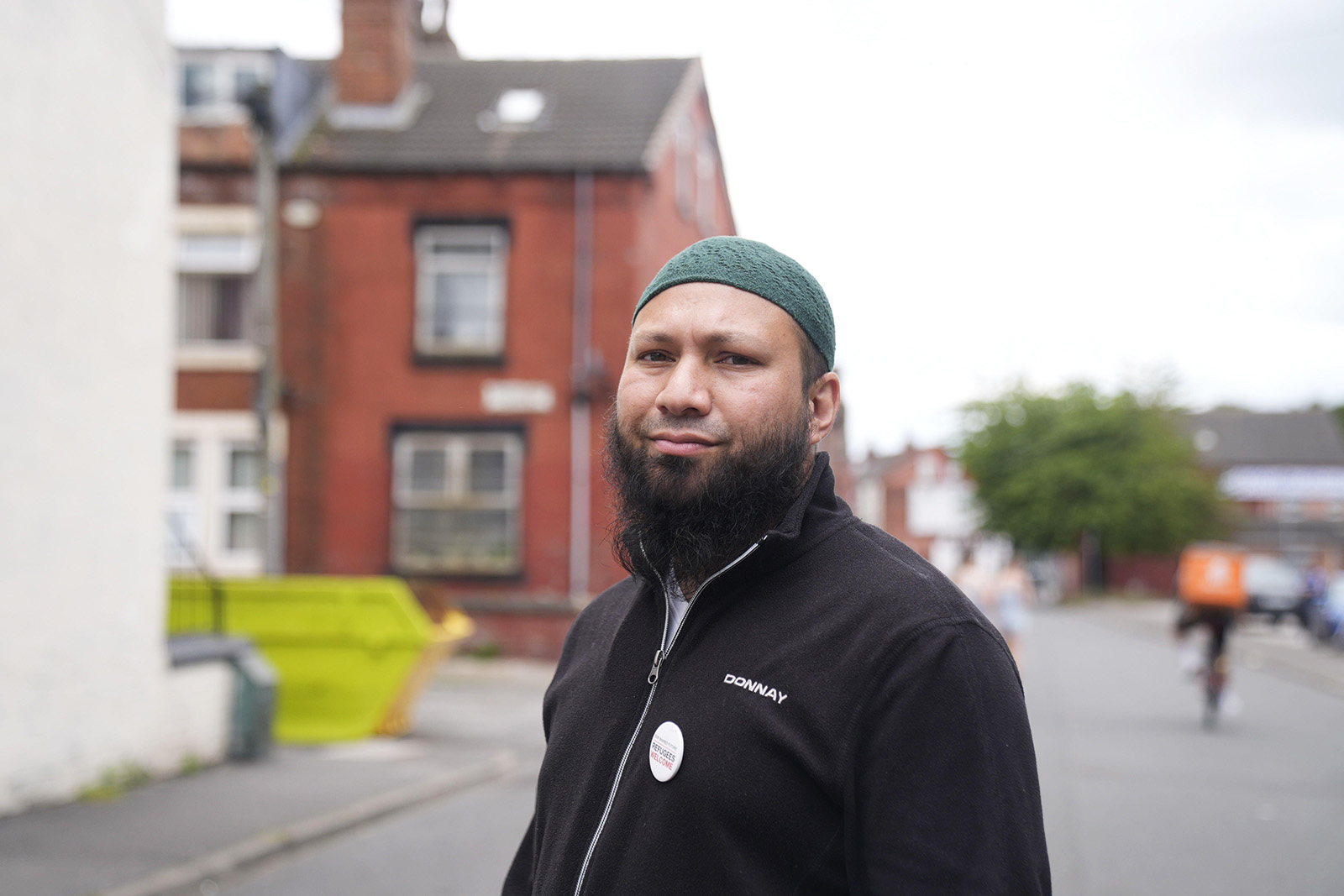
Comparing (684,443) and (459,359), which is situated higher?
(459,359)

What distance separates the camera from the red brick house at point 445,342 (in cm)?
1852

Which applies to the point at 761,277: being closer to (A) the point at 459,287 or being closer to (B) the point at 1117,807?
(B) the point at 1117,807

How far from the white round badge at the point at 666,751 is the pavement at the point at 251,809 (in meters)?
4.83

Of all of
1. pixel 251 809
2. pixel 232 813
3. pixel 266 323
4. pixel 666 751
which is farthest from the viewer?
pixel 266 323

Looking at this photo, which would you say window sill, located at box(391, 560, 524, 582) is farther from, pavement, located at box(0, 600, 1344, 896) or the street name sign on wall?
pavement, located at box(0, 600, 1344, 896)

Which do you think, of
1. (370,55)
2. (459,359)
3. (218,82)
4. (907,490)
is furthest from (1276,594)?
(907,490)

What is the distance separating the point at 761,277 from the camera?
6.33 ft

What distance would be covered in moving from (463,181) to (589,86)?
3222mm

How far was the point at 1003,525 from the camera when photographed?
5975 cm

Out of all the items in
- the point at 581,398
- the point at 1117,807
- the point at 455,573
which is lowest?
the point at 1117,807

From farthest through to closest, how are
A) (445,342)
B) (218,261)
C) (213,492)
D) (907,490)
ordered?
(907,490) → (445,342) → (218,261) → (213,492)

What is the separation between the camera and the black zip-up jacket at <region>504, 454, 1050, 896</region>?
1.58 m

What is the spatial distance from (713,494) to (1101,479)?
57.4 m

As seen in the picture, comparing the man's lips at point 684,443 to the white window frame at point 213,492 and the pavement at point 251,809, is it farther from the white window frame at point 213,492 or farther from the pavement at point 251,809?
the white window frame at point 213,492
